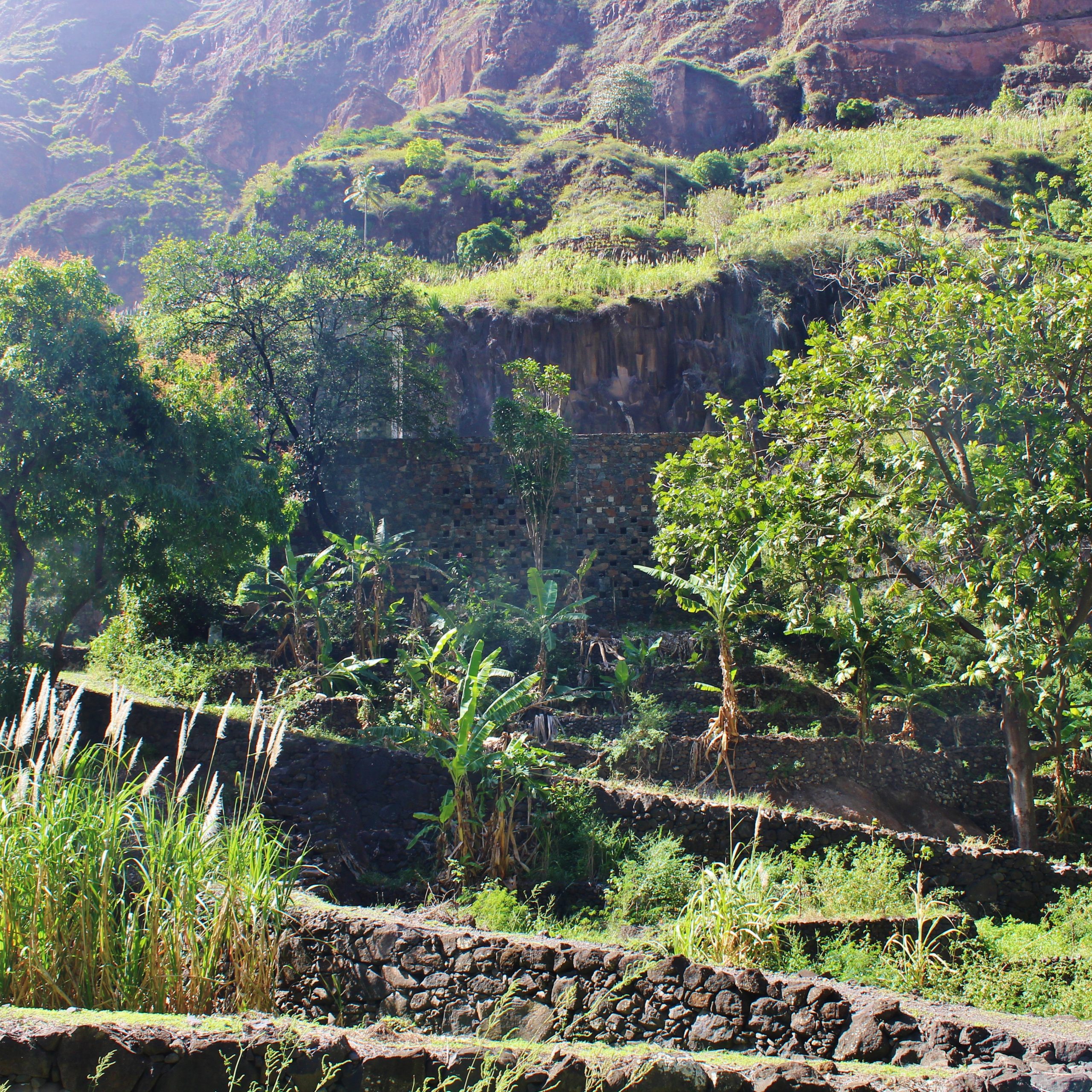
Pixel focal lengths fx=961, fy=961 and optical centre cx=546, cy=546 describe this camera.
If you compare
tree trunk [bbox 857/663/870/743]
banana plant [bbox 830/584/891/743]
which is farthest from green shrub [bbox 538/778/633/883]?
tree trunk [bbox 857/663/870/743]

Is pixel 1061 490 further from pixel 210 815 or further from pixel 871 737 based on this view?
pixel 210 815

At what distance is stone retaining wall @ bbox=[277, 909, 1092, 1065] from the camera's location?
4.79 metres

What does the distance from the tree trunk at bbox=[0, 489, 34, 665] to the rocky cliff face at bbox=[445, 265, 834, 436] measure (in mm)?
10384

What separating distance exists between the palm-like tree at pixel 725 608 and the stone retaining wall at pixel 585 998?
18.9 feet

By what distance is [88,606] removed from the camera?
56.7 feet

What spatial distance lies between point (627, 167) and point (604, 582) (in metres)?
26.0

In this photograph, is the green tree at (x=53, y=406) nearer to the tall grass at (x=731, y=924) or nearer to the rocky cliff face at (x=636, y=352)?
the tall grass at (x=731, y=924)

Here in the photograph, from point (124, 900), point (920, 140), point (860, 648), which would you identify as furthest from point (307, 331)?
point (920, 140)

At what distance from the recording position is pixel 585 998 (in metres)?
5.41

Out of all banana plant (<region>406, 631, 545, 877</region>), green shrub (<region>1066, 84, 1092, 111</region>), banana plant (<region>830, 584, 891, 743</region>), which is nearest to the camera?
banana plant (<region>406, 631, 545, 877</region>)

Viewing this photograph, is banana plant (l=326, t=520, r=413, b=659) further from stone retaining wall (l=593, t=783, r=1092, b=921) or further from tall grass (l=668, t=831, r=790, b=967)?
tall grass (l=668, t=831, r=790, b=967)

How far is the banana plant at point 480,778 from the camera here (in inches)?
Answer: 344

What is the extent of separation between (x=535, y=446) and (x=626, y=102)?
3179 centimetres

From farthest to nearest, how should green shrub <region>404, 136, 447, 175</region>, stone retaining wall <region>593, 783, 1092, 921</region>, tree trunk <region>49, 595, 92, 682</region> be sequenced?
green shrub <region>404, 136, 447, 175</region>, tree trunk <region>49, 595, 92, 682</region>, stone retaining wall <region>593, 783, 1092, 921</region>
